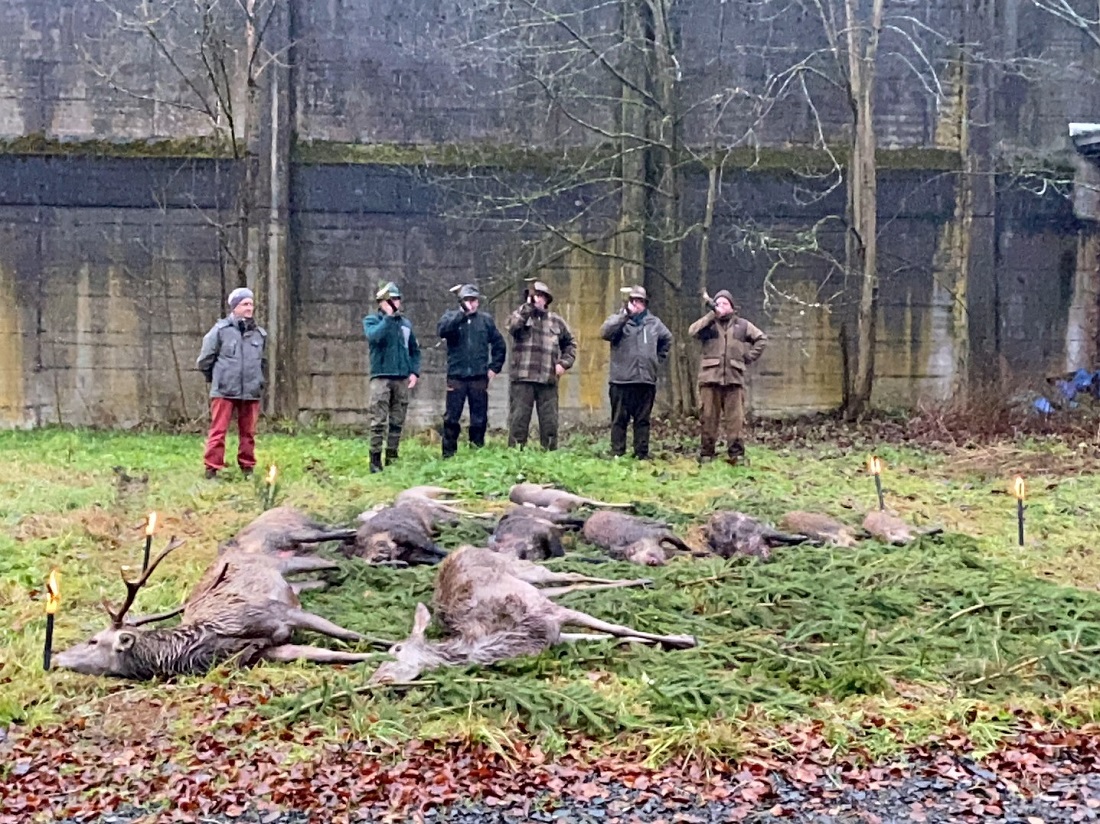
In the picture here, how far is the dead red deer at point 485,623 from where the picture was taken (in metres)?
4.93

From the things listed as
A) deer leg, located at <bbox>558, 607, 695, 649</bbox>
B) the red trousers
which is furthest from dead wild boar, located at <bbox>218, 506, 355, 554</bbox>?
the red trousers

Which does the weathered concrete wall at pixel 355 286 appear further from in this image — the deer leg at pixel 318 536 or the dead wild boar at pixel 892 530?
the deer leg at pixel 318 536

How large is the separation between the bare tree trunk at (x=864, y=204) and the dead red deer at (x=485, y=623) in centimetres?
921

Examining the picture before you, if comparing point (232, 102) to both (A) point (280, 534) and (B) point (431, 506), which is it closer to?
(B) point (431, 506)

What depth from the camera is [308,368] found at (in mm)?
14758

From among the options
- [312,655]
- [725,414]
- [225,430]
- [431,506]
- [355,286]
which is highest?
[355,286]

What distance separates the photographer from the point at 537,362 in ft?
37.9

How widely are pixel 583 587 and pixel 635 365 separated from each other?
5530 mm

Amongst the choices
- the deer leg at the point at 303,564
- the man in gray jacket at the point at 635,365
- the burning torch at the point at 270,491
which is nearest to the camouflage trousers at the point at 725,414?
the man in gray jacket at the point at 635,365

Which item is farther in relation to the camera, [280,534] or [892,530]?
[892,530]

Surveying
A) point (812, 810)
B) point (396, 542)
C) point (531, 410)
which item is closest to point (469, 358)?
point (531, 410)

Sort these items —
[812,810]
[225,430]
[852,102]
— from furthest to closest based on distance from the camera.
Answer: [852,102]
[225,430]
[812,810]

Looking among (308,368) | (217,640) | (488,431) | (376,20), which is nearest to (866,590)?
(217,640)

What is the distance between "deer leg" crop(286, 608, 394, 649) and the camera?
522 cm
